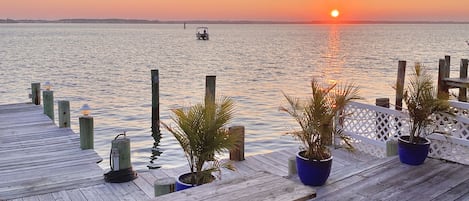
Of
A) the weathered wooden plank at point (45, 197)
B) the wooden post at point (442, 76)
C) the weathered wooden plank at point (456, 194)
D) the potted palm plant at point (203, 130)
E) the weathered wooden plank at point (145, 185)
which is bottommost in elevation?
the weathered wooden plank at point (45, 197)

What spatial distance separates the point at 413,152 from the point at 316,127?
186 cm

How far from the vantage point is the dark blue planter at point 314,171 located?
18.7ft

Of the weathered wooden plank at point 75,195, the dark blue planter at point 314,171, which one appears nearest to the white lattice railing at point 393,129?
the dark blue planter at point 314,171

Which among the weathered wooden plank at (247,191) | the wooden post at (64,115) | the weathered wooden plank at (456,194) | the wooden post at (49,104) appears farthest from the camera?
the wooden post at (49,104)

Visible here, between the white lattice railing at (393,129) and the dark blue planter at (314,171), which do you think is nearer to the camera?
the dark blue planter at (314,171)

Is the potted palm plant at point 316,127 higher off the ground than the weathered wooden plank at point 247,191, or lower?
higher

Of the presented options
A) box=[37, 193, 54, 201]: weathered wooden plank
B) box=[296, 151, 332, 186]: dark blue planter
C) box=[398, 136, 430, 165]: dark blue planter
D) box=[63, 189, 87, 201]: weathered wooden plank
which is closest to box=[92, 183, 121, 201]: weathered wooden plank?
box=[63, 189, 87, 201]: weathered wooden plank

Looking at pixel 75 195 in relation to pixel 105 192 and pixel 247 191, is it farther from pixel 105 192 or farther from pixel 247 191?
pixel 247 191

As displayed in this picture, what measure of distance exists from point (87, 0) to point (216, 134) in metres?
77.6

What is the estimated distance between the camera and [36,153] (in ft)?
28.9

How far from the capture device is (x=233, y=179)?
17.3 feet

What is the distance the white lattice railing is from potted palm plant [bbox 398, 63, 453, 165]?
26 cm

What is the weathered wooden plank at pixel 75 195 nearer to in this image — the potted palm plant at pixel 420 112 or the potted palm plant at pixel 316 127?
the potted palm plant at pixel 316 127

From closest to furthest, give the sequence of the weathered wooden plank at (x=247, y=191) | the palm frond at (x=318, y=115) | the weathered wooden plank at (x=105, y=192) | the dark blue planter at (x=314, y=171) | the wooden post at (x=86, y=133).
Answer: the weathered wooden plank at (x=247, y=191), the palm frond at (x=318, y=115), the dark blue planter at (x=314, y=171), the weathered wooden plank at (x=105, y=192), the wooden post at (x=86, y=133)
